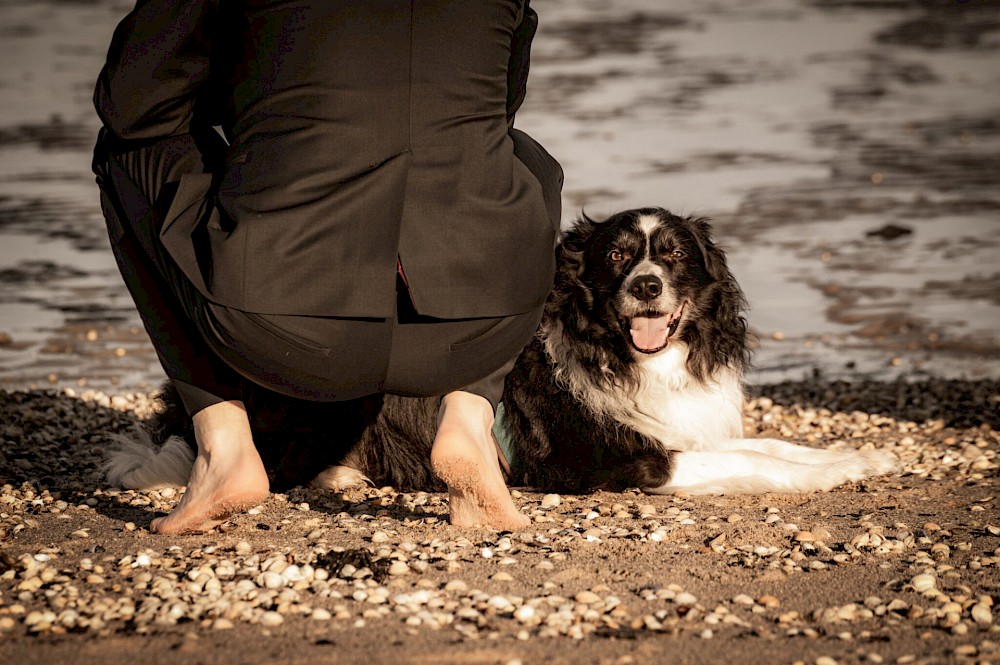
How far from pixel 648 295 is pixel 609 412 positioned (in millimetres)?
500

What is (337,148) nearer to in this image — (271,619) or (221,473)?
(221,473)

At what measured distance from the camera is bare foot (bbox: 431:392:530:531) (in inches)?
141

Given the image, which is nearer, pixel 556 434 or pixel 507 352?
pixel 507 352

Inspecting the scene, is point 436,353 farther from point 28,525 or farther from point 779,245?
point 779,245

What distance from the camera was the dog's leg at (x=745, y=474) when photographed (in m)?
4.79

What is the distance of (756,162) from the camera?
13.5m

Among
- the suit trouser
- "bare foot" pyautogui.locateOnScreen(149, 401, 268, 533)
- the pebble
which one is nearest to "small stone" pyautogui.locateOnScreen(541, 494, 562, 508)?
the pebble

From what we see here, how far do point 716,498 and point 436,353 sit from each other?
166 centimetres

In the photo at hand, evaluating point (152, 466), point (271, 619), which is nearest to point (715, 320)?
point (152, 466)

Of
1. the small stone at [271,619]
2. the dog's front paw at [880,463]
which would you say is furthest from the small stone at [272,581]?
the dog's front paw at [880,463]

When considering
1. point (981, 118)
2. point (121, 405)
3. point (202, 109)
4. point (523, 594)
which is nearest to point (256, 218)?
point (202, 109)

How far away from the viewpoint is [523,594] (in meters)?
3.26

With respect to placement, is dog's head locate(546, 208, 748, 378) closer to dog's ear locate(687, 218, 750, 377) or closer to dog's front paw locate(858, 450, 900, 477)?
dog's ear locate(687, 218, 750, 377)

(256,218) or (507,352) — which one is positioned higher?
(256,218)
